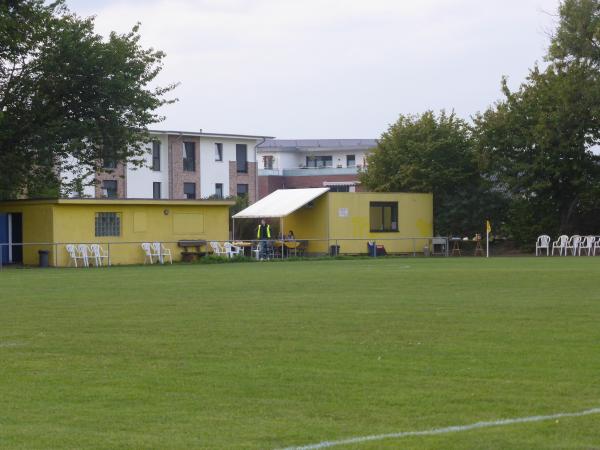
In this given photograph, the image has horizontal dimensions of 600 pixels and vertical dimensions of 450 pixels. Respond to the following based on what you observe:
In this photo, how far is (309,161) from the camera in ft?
A: 388

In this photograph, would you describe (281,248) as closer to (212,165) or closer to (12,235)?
(12,235)

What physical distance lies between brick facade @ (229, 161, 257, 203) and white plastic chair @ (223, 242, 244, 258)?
37565mm

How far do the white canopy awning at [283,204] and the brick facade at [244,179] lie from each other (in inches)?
1246

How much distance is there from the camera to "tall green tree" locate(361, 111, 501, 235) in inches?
2265

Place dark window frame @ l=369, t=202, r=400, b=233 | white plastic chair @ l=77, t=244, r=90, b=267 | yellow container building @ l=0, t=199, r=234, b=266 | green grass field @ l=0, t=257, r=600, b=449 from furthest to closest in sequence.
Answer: dark window frame @ l=369, t=202, r=400, b=233
yellow container building @ l=0, t=199, r=234, b=266
white plastic chair @ l=77, t=244, r=90, b=267
green grass field @ l=0, t=257, r=600, b=449

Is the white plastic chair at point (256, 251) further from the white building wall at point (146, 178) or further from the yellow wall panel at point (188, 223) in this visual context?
the white building wall at point (146, 178)

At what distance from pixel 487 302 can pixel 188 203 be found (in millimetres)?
30514

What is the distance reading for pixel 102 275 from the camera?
35.1 m

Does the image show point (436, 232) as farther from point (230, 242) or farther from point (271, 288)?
point (271, 288)

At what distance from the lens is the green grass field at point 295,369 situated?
27.5ft

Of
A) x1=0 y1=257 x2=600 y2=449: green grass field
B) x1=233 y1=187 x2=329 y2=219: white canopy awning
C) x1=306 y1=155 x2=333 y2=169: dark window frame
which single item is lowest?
x1=0 y1=257 x2=600 y2=449: green grass field

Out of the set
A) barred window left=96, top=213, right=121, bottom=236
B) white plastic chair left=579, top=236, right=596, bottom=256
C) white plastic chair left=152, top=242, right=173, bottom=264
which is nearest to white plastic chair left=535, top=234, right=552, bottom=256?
white plastic chair left=579, top=236, right=596, bottom=256

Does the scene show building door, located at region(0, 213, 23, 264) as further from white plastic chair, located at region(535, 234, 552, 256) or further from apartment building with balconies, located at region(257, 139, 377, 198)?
apartment building with balconies, located at region(257, 139, 377, 198)

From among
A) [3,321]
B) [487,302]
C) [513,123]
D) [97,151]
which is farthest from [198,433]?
[513,123]
